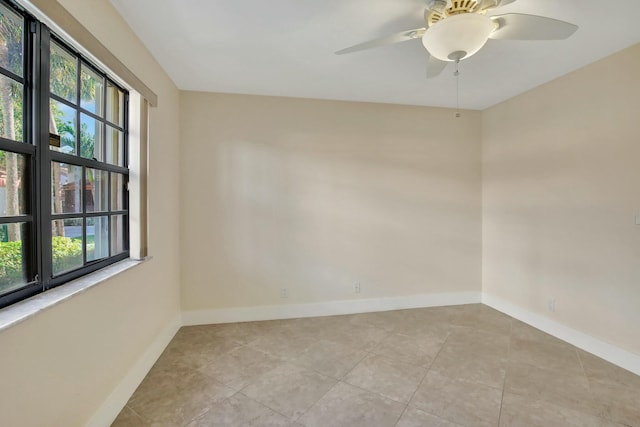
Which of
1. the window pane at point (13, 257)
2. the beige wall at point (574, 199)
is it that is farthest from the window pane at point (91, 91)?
the beige wall at point (574, 199)

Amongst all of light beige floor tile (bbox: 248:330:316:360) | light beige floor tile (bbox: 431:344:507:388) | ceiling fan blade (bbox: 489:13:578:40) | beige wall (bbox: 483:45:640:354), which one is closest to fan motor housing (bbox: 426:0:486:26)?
ceiling fan blade (bbox: 489:13:578:40)

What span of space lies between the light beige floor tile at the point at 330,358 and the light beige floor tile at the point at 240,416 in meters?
0.56

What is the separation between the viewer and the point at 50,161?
54.9 inches

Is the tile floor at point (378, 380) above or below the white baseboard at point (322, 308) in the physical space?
below

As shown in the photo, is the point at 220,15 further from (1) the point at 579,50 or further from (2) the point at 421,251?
(2) the point at 421,251

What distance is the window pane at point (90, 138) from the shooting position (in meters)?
1.71

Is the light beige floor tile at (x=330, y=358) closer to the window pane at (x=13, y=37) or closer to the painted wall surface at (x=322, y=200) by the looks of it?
the painted wall surface at (x=322, y=200)

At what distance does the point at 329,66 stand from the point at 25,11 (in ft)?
6.43

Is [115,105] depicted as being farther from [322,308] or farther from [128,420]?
[322,308]

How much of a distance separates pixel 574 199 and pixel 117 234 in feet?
12.8

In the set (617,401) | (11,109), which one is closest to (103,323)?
(11,109)

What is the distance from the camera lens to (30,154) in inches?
50.8

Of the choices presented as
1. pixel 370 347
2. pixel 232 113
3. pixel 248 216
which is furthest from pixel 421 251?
pixel 232 113

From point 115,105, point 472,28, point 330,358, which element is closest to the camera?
point 472,28
